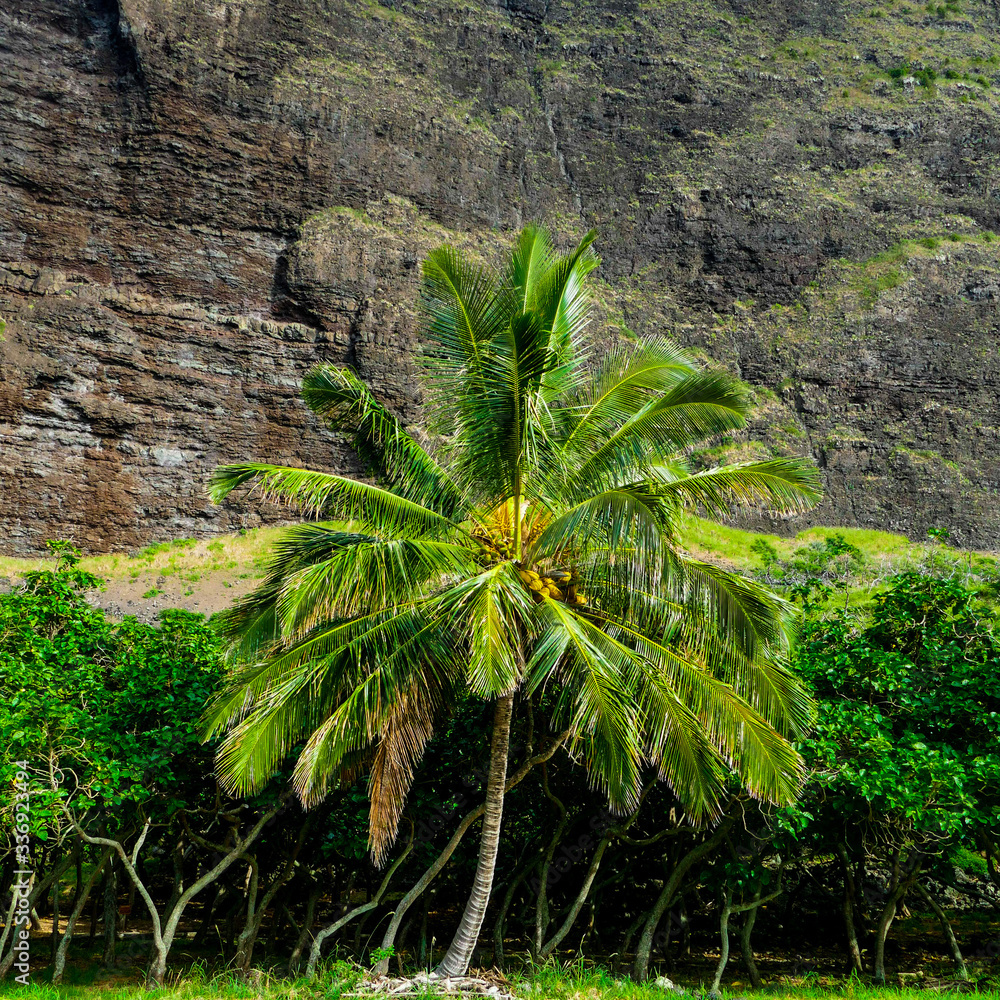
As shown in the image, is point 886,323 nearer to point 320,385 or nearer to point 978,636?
point 978,636

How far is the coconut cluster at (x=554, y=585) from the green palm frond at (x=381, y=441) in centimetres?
130

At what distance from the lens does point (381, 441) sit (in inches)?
401

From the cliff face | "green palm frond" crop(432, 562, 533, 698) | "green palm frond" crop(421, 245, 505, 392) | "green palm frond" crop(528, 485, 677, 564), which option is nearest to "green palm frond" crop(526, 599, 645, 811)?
"green palm frond" crop(432, 562, 533, 698)

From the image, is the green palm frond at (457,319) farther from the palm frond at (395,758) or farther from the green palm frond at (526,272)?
the palm frond at (395,758)

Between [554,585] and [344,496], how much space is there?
2.39 m

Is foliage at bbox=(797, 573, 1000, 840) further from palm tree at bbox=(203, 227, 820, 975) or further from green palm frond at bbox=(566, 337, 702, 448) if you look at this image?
green palm frond at bbox=(566, 337, 702, 448)

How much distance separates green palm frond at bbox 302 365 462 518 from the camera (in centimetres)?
991

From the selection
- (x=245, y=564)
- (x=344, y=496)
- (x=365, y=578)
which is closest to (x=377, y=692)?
(x=365, y=578)

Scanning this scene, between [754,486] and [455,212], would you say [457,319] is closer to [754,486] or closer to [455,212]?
[754,486]

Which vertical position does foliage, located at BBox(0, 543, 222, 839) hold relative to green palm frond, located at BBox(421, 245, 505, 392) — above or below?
below

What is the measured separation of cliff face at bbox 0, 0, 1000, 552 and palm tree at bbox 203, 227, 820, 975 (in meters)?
32.2

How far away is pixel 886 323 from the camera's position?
2002 inches

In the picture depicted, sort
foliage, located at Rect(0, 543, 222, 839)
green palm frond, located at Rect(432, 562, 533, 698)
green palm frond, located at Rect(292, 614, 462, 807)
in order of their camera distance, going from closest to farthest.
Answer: green palm frond, located at Rect(432, 562, 533, 698) → green palm frond, located at Rect(292, 614, 462, 807) → foliage, located at Rect(0, 543, 222, 839)

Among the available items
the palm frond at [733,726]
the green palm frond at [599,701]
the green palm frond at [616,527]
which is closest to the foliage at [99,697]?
the green palm frond at [599,701]
